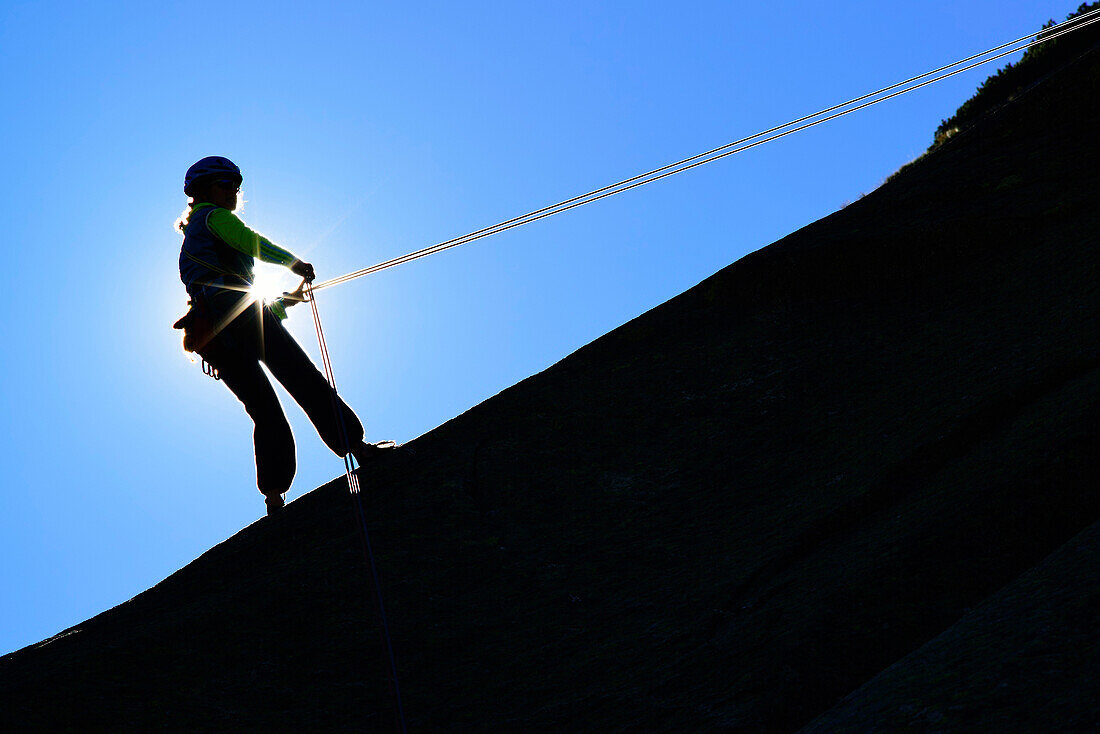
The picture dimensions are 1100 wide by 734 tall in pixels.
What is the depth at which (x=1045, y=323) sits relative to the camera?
589cm

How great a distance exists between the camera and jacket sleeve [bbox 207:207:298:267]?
25.0ft

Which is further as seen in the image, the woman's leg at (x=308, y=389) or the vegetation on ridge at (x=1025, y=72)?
the vegetation on ridge at (x=1025, y=72)

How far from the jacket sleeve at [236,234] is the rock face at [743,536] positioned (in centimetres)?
183

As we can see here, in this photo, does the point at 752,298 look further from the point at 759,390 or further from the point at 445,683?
the point at 445,683

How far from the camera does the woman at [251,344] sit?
767 cm

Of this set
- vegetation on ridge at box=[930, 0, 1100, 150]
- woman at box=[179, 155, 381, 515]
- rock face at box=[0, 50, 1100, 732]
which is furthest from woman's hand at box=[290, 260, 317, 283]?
vegetation on ridge at box=[930, 0, 1100, 150]

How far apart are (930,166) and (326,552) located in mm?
6274

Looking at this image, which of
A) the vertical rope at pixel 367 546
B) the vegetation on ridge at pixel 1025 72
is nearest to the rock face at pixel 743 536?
the vertical rope at pixel 367 546

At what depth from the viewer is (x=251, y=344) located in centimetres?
778

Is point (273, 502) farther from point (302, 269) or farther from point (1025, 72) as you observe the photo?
point (1025, 72)

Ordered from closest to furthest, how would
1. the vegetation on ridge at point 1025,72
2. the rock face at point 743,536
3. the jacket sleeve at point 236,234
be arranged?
the rock face at point 743,536 < the jacket sleeve at point 236,234 < the vegetation on ridge at point 1025,72

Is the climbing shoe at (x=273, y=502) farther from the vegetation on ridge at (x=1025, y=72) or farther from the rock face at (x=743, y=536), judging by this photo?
the vegetation on ridge at (x=1025, y=72)

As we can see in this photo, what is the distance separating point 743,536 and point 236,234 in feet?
14.3

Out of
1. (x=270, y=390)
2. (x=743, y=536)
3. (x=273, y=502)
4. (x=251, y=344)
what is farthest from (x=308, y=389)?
(x=743, y=536)
